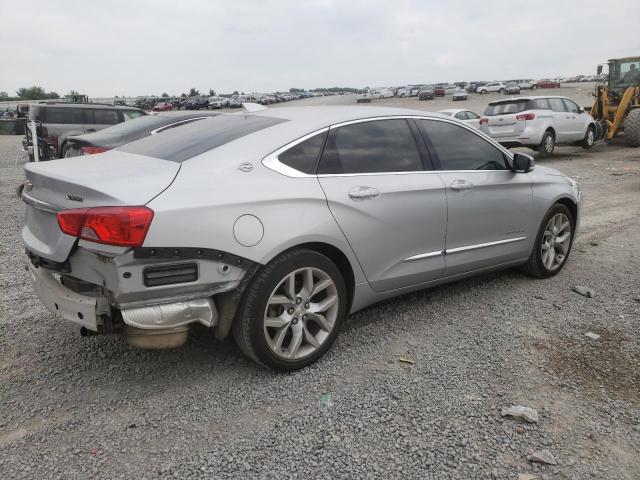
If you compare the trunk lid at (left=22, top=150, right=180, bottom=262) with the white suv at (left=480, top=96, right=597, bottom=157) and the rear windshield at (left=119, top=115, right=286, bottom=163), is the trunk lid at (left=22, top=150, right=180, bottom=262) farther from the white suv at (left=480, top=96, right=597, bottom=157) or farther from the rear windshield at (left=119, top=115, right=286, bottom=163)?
the white suv at (left=480, top=96, right=597, bottom=157)

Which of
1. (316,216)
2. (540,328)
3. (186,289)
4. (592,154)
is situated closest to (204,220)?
(186,289)

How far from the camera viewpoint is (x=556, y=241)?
514 cm

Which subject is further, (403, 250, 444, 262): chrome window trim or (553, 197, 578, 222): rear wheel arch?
(553, 197, 578, 222): rear wheel arch

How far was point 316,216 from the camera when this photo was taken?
A: 3.22 meters

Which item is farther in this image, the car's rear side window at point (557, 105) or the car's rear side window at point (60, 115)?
the car's rear side window at point (557, 105)

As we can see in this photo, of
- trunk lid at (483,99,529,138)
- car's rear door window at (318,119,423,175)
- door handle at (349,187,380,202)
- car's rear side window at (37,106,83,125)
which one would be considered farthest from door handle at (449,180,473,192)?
car's rear side window at (37,106,83,125)

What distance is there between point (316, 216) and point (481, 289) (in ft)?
7.35

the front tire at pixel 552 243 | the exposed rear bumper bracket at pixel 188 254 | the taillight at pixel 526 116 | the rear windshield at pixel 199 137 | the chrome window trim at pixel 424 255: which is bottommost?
the front tire at pixel 552 243

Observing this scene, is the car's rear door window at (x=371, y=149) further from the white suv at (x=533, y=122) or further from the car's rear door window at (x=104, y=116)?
the car's rear door window at (x=104, y=116)

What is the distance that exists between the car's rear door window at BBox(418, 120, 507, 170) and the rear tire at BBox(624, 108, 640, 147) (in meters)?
13.3

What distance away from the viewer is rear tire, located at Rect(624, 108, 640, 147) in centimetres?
1531

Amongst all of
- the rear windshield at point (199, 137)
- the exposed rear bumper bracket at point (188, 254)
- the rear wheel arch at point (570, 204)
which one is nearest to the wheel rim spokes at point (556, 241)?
the rear wheel arch at point (570, 204)

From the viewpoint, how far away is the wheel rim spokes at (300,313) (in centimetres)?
317

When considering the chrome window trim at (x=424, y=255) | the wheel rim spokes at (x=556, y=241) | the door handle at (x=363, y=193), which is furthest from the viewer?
the wheel rim spokes at (x=556, y=241)
